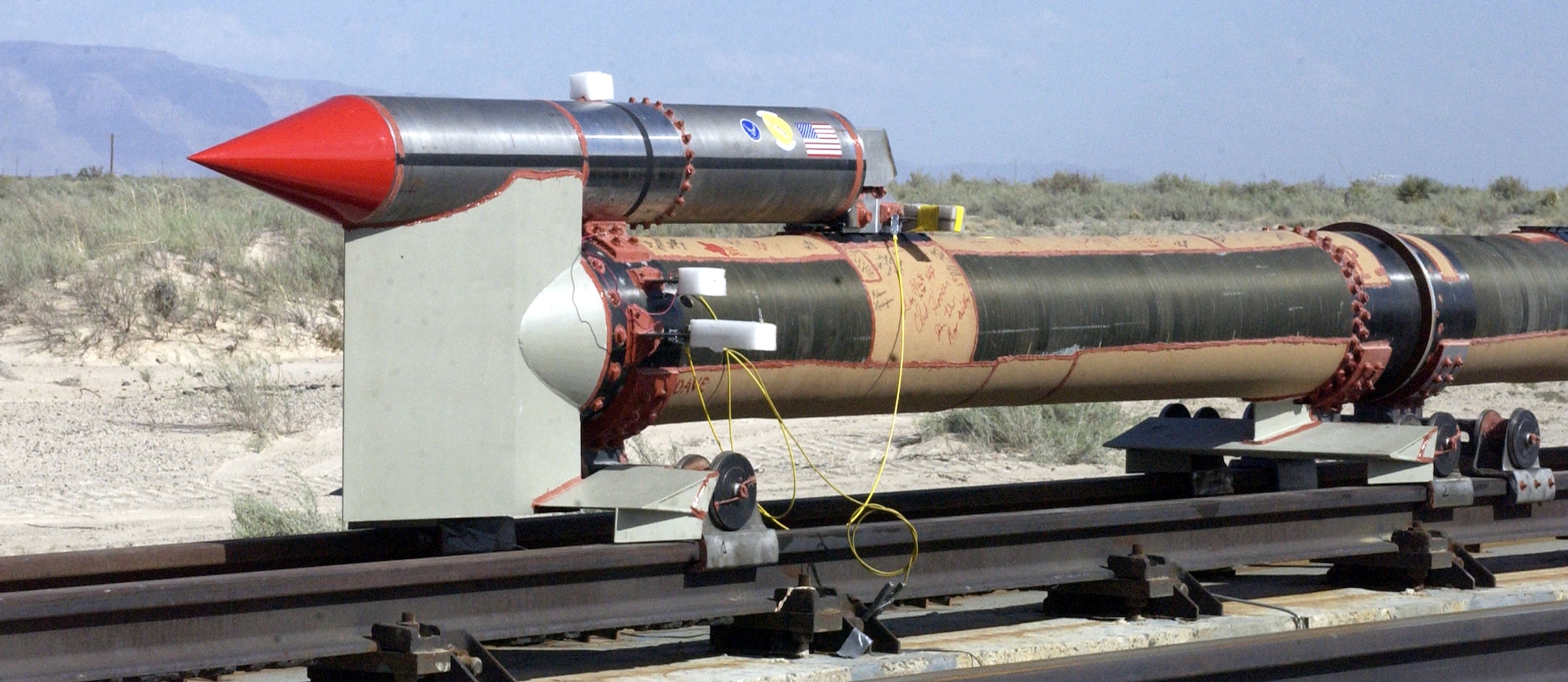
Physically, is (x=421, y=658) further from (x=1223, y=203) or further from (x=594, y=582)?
(x=1223, y=203)

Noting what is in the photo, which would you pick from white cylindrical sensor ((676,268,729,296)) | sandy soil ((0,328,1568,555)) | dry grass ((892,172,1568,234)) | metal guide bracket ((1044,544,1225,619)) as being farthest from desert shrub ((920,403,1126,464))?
dry grass ((892,172,1568,234))

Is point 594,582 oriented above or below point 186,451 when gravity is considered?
above

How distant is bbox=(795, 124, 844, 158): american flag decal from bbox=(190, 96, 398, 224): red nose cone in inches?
60.3

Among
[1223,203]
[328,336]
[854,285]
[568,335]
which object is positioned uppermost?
[1223,203]

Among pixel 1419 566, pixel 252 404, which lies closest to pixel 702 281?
→ pixel 1419 566

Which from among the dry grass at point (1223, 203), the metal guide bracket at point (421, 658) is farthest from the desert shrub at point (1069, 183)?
the metal guide bracket at point (421, 658)

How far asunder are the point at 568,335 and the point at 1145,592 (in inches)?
92.1

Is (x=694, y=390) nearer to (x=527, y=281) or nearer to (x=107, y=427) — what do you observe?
(x=527, y=281)

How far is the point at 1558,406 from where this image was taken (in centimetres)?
1714

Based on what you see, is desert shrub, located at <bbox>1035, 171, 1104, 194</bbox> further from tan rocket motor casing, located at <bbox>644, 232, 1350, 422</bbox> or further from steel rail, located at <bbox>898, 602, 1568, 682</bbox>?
steel rail, located at <bbox>898, 602, 1568, 682</bbox>

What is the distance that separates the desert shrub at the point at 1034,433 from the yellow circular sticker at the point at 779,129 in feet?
23.8

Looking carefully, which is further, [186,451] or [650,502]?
[186,451]

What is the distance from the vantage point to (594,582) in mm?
5395

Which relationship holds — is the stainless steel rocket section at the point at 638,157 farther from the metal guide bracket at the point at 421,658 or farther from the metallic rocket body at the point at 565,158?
the metal guide bracket at the point at 421,658
